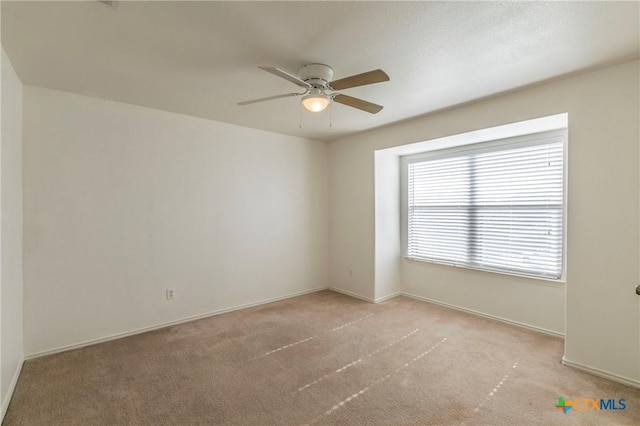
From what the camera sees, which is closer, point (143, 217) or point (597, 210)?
point (597, 210)

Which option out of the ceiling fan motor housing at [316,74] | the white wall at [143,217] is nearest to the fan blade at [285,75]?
the ceiling fan motor housing at [316,74]

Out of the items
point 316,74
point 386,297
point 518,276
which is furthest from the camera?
point 386,297

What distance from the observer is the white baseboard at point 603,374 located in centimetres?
222

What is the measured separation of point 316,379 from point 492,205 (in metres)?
2.89

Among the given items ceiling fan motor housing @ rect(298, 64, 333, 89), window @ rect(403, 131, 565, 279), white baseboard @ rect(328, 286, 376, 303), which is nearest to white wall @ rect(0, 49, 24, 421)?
ceiling fan motor housing @ rect(298, 64, 333, 89)

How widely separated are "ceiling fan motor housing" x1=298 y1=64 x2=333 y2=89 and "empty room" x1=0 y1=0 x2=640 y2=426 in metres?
0.01

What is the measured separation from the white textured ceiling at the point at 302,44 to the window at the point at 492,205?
3.35ft

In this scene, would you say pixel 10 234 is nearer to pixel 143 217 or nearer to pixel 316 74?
pixel 143 217

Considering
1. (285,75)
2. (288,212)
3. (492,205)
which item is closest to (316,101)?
(285,75)

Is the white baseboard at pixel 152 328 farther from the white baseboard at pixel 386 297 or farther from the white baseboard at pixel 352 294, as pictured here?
the white baseboard at pixel 386 297

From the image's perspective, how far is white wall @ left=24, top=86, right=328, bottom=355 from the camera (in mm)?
2721

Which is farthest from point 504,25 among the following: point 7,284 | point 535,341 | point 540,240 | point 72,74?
point 7,284

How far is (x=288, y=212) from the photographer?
4496 mm

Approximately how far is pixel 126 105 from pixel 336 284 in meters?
3.69
